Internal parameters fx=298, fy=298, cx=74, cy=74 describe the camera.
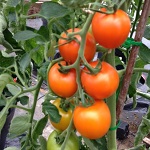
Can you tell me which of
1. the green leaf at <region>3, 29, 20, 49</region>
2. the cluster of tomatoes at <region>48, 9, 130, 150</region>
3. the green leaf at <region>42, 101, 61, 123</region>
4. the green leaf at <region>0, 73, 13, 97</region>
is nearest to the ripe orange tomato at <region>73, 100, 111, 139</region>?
the cluster of tomatoes at <region>48, 9, 130, 150</region>

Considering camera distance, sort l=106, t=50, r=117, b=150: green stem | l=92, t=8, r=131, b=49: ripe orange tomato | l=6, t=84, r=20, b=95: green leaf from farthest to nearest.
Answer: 1. l=6, t=84, r=20, b=95: green leaf
2. l=106, t=50, r=117, b=150: green stem
3. l=92, t=8, r=131, b=49: ripe orange tomato

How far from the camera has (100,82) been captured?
17.9 inches

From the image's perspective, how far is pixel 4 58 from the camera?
84 centimetres

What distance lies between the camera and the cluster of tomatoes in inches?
16.5

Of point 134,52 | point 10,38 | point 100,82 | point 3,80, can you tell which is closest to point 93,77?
point 100,82

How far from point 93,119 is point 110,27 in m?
0.15

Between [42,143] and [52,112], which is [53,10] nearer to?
[52,112]

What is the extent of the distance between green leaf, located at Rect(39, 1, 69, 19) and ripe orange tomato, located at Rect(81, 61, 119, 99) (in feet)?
0.33

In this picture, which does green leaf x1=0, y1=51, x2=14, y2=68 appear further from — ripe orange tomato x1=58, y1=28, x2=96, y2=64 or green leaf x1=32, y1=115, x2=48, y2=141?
ripe orange tomato x1=58, y1=28, x2=96, y2=64

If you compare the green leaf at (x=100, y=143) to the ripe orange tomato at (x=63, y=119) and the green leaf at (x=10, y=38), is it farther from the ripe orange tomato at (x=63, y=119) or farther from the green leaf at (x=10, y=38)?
the green leaf at (x=10, y=38)

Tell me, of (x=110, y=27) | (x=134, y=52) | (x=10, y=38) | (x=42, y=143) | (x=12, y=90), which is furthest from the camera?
(x=12, y=90)

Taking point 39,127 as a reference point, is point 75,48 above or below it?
above

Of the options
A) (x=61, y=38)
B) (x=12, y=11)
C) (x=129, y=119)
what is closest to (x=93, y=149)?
(x=61, y=38)

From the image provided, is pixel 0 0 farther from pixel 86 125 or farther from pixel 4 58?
pixel 86 125
